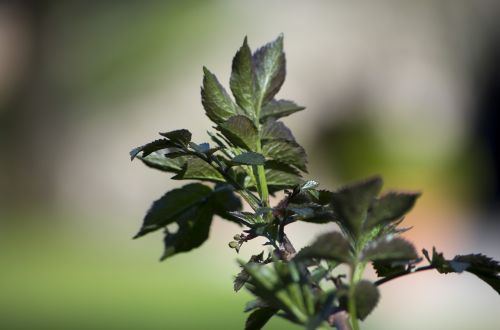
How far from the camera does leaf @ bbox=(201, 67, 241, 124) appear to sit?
46 cm

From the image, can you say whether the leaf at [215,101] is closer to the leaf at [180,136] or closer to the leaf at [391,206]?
the leaf at [180,136]

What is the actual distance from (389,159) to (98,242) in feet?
6.61

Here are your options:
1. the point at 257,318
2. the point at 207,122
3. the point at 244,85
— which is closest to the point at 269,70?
the point at 244,85

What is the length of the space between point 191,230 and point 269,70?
114mm

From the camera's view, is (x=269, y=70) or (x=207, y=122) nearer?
(x=269, y=70)

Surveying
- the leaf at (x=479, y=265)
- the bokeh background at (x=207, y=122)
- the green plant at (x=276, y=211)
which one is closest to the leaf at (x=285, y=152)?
the green plant at (x=276, y=211)

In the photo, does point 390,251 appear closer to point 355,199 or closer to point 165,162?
point 355,199

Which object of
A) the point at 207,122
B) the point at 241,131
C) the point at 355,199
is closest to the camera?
the point at 355,199

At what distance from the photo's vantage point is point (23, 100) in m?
6.64

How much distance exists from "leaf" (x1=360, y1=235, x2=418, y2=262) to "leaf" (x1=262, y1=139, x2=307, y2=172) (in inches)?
4.7

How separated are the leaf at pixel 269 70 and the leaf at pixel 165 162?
59 mm

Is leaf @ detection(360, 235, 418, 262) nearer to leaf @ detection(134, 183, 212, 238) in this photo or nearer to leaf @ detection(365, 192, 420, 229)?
leaf @ detection(365, 192, 420, 229)

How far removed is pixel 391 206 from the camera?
34 cm

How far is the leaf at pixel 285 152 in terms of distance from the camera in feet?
1.49
